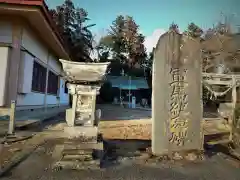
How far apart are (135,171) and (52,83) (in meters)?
13.7

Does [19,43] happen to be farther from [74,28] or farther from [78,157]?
[74,28]

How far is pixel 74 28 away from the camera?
1298 inches

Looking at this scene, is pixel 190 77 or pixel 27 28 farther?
pixel 27 28

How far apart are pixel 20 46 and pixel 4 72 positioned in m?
1.24

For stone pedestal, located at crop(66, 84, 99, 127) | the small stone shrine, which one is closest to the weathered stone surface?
the small stone shrine

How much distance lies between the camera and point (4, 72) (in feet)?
29.7

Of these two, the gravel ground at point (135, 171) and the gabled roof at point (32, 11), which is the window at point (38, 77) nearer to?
the gabled roof at point (32, 11)

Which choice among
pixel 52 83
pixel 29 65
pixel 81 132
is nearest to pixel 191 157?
pixel 81 132

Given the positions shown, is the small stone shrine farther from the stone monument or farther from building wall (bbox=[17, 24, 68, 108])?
building wall (bbox=[17, 24, 68, 108])

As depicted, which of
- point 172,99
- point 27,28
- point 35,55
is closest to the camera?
point 172,99

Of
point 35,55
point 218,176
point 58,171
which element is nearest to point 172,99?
point 218,176

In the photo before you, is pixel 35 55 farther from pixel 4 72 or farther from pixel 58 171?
pixel 58 171

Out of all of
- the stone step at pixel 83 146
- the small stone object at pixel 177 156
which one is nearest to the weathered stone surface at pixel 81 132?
the stone step at pixel 83 146

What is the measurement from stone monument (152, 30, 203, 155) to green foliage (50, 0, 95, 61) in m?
24.0
